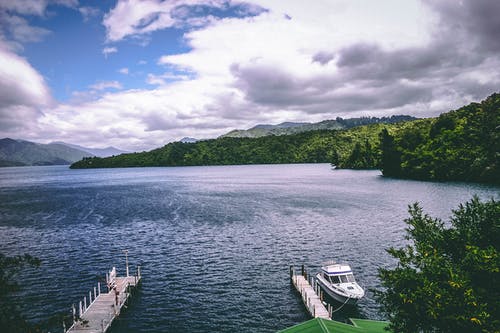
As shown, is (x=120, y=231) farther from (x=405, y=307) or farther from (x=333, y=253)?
(x=405, y=307)

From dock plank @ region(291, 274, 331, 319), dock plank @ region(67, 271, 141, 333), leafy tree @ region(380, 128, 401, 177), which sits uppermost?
leafy tree @ region(380, 128, 401, 177)

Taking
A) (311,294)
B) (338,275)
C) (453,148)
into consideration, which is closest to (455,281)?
(338,275)

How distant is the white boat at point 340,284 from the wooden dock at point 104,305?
27.1 meters

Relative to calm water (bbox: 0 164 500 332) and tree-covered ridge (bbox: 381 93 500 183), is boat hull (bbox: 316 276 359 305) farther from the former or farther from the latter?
tree-covered ridge (bbox: 381 93 500 183)

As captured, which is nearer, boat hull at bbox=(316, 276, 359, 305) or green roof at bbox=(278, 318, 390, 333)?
green roof at bbox=(278, 318, 390, 333)

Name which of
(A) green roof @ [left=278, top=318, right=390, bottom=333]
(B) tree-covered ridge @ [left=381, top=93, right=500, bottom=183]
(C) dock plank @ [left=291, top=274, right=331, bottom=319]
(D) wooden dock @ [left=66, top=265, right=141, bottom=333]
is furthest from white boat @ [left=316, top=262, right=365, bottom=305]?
(B) tree-covered ridge @ [left=381, top=93, right=500, bottom=183]

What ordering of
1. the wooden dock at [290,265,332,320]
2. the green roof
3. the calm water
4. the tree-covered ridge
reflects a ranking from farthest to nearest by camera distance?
the tree-covered ridge < the calm water < the wooden dock at [290,265,332,320] < the green roof

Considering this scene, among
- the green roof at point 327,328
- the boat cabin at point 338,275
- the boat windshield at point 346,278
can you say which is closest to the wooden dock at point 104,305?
the green roof at point 327,328

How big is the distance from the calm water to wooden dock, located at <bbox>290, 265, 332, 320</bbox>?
120 cm

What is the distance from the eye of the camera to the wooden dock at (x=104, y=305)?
37.1m

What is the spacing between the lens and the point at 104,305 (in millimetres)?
42750

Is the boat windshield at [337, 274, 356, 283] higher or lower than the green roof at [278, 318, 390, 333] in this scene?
lower

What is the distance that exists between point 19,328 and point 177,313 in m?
27.6

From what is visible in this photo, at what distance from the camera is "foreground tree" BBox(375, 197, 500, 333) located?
18.7m
